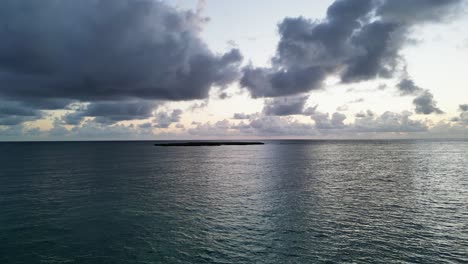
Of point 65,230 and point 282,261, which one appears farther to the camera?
point 65,230

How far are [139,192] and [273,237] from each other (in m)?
27.9

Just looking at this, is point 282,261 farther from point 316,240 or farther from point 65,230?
point 65,230

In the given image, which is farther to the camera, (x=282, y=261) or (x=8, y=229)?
(x=8, y=229)

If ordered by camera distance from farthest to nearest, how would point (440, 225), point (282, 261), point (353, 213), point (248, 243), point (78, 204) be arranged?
1. point (78, 204)
2. point (353, 213)
3. point (440, 225)
4. point (248, 243)
5. point (282, 261)

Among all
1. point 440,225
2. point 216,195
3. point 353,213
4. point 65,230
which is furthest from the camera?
point 216,195

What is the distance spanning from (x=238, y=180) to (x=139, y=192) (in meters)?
21.6

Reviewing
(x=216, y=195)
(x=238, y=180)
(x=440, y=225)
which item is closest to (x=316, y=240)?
(x=440, y=225)

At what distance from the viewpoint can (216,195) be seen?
145ft

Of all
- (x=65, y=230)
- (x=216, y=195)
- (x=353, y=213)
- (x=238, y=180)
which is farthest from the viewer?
(x=238, y=180)

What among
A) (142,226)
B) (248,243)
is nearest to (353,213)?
(248,243)

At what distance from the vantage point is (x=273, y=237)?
25.8 metres

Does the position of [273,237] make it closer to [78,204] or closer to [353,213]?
[353,213]

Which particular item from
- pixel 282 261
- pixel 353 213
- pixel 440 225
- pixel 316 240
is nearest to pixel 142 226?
pixel 282 261

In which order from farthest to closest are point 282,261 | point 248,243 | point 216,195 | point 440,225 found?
point 216,195, point 440,225, point 248,243, point 282,261
